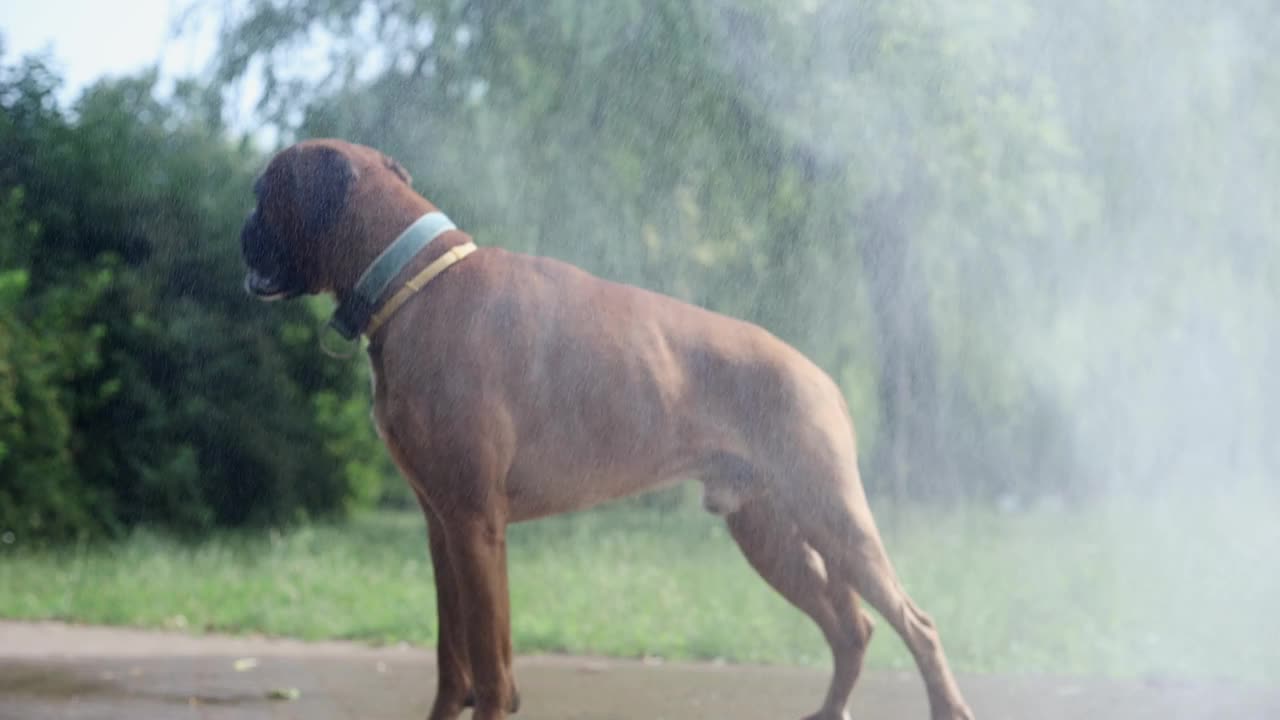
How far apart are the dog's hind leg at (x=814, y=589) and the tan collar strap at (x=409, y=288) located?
45.8 inches

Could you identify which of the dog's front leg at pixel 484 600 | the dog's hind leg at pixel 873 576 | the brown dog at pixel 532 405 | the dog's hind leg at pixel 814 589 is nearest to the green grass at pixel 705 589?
the dog's hind leg at pixel 814 589

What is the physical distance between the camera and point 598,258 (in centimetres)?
750

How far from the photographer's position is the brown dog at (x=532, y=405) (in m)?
3.96

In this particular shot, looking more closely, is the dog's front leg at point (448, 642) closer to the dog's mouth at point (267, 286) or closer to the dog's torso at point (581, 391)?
the dog's torso at point (581, 391)

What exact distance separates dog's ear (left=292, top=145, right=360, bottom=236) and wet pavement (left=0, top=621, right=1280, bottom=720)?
1.72m

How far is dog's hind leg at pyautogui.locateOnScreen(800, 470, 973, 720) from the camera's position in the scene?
424 cm

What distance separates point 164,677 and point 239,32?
271 cm

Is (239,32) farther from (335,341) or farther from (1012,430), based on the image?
(1012,430)

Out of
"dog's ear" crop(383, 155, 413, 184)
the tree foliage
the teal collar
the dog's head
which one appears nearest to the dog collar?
the teal collar

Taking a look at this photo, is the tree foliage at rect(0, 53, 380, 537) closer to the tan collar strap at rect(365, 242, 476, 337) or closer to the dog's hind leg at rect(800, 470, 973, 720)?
the tan collar strap at rect(365, 242, 476, 337)

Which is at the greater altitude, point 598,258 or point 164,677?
point 598,258

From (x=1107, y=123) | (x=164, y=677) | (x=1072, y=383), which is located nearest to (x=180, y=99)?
(x=164, y=677)

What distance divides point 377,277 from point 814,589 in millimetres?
1599

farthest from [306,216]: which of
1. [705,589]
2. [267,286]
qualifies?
[705,589]
